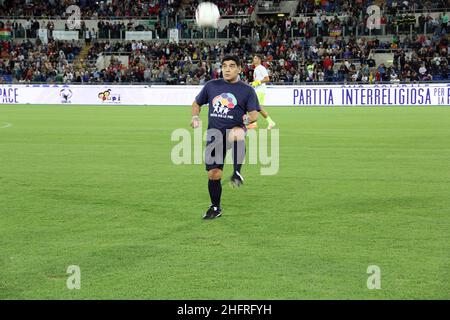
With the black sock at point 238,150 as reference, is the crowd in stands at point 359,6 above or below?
above

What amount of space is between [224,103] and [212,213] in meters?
1.50

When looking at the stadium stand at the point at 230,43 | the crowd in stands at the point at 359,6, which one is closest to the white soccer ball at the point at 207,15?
the stadium stand at the point at 230,43

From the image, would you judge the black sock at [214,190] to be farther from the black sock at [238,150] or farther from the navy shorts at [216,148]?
the black sock at [238,150]

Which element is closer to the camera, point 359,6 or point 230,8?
point 359,6

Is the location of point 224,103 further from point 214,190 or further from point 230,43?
point 230,43

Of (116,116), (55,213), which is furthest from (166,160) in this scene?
(116,116)

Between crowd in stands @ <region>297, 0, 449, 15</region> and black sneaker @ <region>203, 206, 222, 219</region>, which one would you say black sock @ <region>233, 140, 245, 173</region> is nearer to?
black sneaker @ <region>203, 206, 222, 219</region>

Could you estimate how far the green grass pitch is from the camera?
19.9 feet

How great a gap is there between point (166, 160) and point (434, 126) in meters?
10.9

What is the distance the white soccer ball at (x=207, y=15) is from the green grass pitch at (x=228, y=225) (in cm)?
3048

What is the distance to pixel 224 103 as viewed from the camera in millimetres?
9289

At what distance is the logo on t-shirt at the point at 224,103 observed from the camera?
929 centimetres
